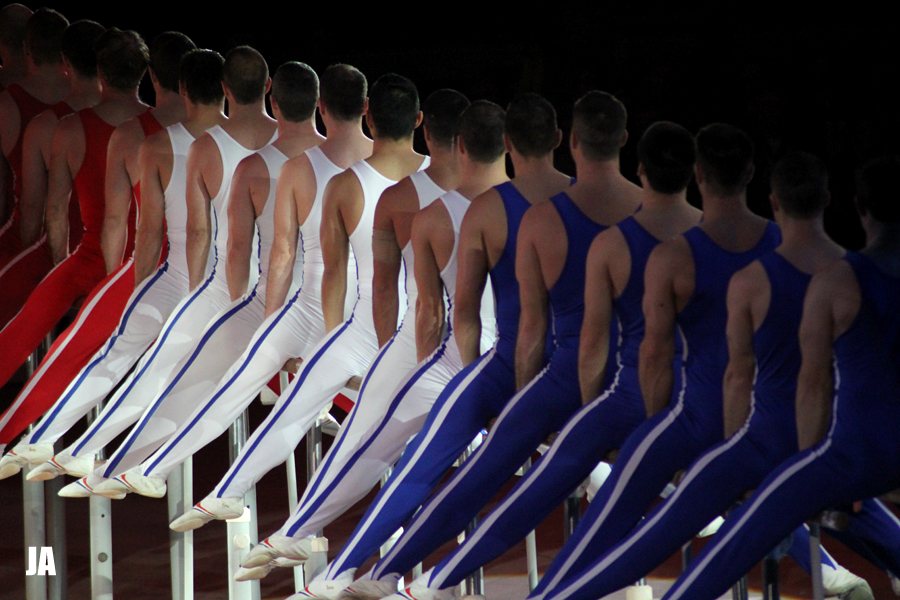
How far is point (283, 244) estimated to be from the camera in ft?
15.9

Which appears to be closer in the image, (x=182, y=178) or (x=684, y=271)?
(x=684, y=271)

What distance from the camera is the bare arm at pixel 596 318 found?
3.74 metres

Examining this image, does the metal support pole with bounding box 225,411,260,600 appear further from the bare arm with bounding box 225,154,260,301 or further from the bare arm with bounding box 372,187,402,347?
the bare arm with bounding box 372,187,402,347

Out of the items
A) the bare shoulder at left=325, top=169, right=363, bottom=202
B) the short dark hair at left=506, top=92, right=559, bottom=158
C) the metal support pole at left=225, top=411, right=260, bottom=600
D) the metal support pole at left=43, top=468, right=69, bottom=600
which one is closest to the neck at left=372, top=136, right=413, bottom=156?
the bare shoulder at left=325, top=169, right=363, bottom=202

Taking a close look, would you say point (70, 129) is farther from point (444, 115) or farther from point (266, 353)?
point (444, 115)

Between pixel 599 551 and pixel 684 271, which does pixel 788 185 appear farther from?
pixel 599 551

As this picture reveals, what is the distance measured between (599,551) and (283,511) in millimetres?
3839

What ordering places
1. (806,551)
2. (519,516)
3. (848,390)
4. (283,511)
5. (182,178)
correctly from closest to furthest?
(848,390) < (519,516) < (806,551) < (182,178) < (283,511)

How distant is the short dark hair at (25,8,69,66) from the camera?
580cm

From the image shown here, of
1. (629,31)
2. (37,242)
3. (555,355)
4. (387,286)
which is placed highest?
(629,31)

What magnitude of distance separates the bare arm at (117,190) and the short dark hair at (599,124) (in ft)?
7.18

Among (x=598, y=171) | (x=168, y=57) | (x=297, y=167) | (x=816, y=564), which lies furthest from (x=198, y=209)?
(x=816, y=564)

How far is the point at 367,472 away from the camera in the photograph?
426 cm

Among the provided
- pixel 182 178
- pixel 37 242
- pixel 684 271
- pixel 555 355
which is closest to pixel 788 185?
pixel 684 271
